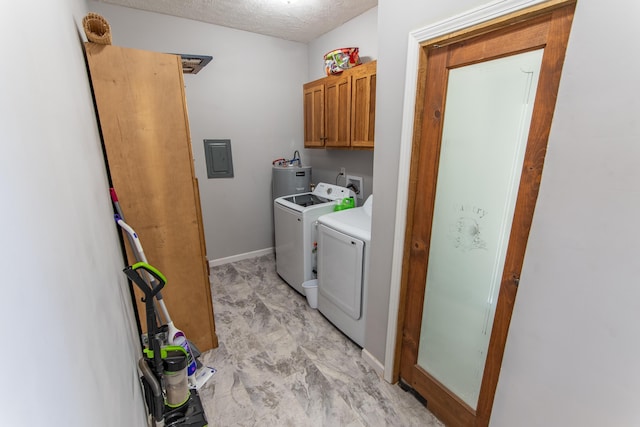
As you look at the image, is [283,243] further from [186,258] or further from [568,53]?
[568,53]

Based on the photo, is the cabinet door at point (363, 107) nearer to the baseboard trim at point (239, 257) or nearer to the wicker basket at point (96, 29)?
the wicker basket at point (96, 29)

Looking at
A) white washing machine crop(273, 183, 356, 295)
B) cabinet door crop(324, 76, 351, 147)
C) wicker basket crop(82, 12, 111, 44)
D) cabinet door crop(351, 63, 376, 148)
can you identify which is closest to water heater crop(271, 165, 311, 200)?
white washing machine crop(273, 183, 356, 295)

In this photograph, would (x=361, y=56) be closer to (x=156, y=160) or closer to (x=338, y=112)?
(x=338, y=112)

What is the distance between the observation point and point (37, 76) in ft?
2.22

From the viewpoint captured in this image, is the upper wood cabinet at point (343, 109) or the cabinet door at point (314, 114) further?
the cabinet door at point (314, 114)

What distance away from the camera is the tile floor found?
5.37ft

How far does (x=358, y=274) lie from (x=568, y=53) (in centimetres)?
157

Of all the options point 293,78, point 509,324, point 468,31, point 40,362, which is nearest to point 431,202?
point 509,324

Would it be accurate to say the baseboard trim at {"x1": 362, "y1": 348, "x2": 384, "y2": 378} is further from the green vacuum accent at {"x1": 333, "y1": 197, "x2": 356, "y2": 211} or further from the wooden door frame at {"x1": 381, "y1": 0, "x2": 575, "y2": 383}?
the green vacuum accent at {"x1": 333, "y1": 197, "x2": 356, "y2": 211}

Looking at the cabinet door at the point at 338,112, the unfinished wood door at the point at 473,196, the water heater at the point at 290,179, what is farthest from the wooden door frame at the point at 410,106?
the water heater at the point at 290,179

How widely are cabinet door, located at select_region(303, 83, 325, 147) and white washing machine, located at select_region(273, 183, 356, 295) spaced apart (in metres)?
0.54

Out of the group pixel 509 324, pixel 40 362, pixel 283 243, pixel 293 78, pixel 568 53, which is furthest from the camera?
pixel 293 78

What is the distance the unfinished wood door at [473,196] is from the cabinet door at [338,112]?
1323mm

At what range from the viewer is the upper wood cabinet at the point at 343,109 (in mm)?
2424
